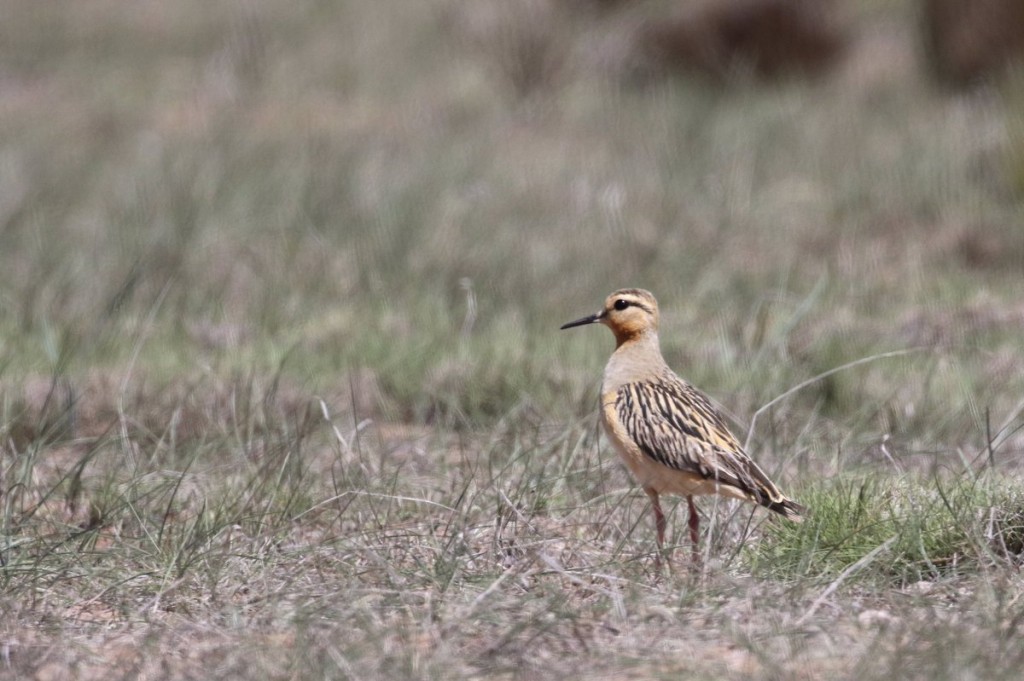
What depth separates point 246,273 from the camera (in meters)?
8.52

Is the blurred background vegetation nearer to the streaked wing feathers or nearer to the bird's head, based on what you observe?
the bird's head

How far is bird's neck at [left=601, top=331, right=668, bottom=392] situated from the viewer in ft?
17.0

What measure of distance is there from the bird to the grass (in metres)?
0.13

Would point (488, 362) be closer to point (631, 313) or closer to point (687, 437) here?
point (631, 313)

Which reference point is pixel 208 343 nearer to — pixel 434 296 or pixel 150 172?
pixel 434 296

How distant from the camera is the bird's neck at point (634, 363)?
5172mm

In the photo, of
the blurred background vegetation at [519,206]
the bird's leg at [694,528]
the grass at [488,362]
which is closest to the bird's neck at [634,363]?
the grass at [488,362]

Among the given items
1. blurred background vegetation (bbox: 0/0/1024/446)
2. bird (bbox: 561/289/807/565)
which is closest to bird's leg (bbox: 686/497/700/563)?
bird (bbox: 561/289/807/565)

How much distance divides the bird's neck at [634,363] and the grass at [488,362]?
33 cm

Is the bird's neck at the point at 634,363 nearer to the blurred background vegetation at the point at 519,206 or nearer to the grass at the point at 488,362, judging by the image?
the grass at the point at 488,362

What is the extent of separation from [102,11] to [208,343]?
12.0m

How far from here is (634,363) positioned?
5.24m

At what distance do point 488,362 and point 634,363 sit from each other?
1.74m

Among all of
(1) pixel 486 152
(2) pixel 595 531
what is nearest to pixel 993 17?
(1) pixel 486 152
